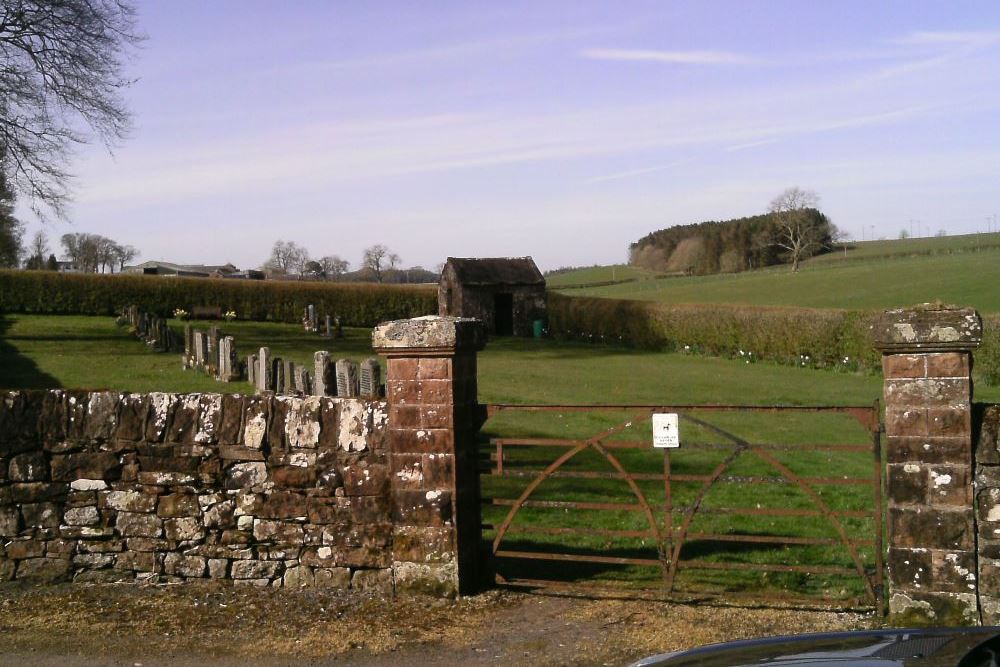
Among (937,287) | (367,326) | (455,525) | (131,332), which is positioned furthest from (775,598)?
(937,287)

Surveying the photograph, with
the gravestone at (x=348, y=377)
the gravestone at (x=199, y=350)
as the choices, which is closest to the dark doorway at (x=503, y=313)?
the gravestone at (x=199, y=350)

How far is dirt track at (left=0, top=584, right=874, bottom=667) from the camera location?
5.82 m

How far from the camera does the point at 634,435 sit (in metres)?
16.8

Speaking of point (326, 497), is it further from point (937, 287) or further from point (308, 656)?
point (937, 287)

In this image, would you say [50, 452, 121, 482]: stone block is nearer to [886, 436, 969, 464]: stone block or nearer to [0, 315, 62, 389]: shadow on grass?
[886, 436, 969, 464]: stone block

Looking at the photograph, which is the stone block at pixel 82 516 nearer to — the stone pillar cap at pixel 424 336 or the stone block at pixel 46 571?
the stone block at pixel 46 571

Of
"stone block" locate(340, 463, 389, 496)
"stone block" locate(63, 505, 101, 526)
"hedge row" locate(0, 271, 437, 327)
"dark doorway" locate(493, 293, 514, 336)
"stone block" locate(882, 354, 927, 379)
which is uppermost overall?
"hedge row" locate(0, 271, 437, 327)

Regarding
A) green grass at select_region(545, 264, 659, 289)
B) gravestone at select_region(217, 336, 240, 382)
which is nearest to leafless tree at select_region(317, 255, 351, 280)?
green grass at select_region(545, 264, 659, 289)

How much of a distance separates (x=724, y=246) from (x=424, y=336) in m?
90.1

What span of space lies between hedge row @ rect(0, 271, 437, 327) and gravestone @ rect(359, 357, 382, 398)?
40.4 meters

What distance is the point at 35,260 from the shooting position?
71500 mm

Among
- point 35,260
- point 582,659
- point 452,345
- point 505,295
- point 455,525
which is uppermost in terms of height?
point 35,260

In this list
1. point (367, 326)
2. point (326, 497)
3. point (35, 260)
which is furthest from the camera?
point (35, 260)

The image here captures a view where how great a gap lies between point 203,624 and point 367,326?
50.2m
